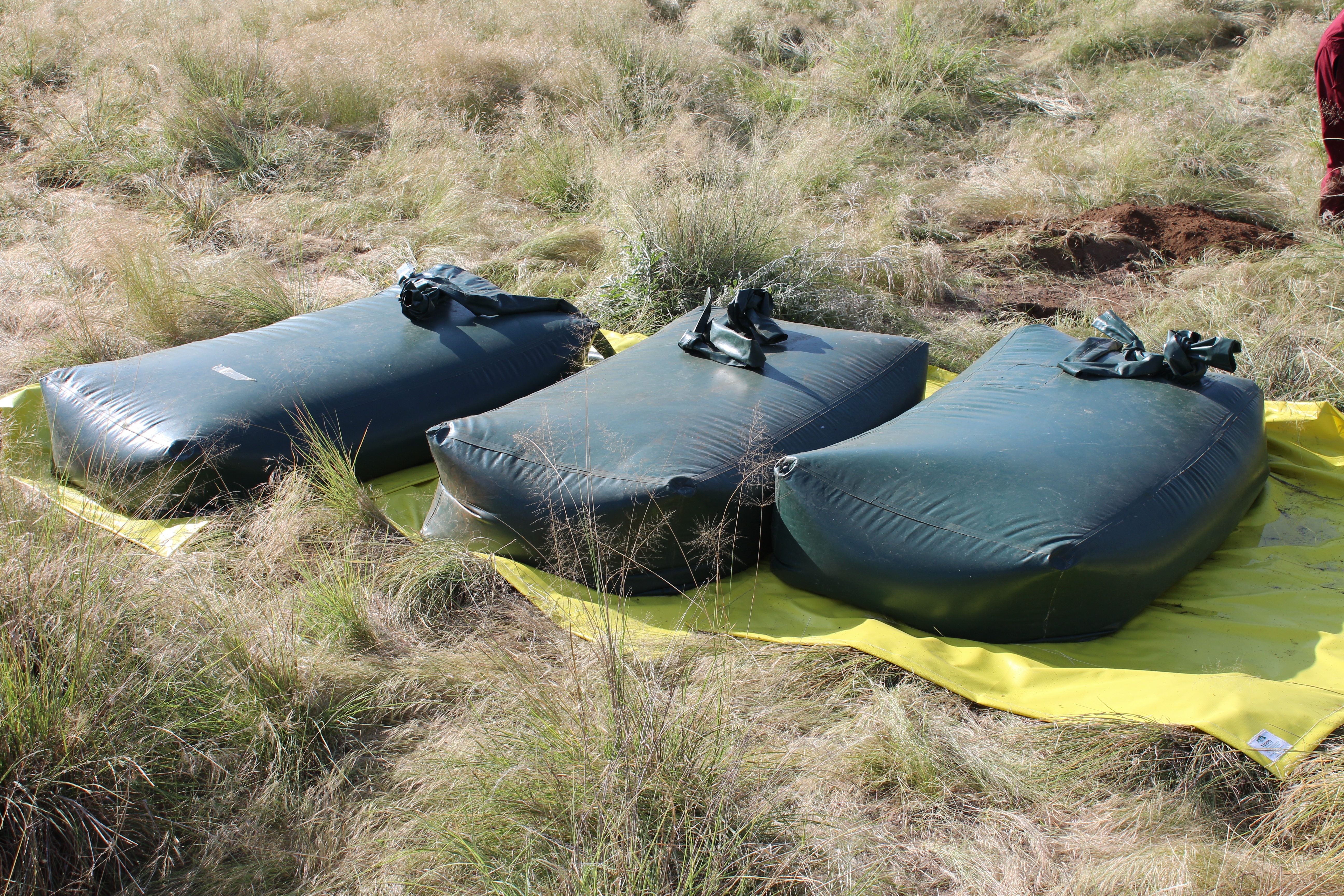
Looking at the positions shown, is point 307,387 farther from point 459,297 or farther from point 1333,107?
point 1333,107

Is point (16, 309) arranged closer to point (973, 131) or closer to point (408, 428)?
point (408, 428)

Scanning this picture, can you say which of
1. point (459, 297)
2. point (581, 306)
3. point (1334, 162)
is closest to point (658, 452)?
point (459, 297)

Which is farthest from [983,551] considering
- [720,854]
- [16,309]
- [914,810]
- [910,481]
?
[16,309]

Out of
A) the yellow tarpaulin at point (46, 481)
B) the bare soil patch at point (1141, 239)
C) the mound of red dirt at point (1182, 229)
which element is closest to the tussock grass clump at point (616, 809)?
the yellow tarpaulin at point (46, 481)

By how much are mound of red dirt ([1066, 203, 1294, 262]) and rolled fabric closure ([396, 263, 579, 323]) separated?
340cm

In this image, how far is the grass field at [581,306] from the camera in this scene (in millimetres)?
1540

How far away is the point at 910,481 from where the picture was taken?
2127mm

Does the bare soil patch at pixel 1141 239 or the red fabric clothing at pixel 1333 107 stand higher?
the red fabric clothing at pixel 1333 107

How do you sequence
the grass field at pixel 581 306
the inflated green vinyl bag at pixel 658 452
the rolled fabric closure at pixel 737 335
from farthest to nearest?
1. the rolled fabric closure at pixel 737 335
2. the inflated green vinyl bag at pixel 658 452
3. the grass field at pixel 581 306

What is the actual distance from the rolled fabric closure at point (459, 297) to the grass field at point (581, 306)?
755mm

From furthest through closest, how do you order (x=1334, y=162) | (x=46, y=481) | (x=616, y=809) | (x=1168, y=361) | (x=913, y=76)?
(x=913, y=76) → (x=1334, y=162) → (x=46, y=481) → (x=1168, y=361) → (x=616, y=809)

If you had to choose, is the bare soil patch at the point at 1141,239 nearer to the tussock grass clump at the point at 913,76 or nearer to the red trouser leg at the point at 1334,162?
the red trouser leg at the point at 1334,162

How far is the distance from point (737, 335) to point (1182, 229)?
3.56 m

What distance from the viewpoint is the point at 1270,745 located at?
1729 mm
